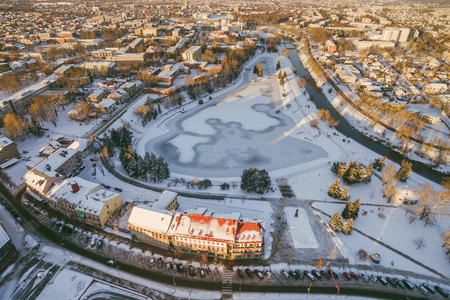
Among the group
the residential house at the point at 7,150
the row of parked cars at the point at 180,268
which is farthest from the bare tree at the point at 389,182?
the residential house at the point at 7,150

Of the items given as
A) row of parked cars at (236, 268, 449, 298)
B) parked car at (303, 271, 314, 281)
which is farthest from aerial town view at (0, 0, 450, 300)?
row of parked cars at (236, 268, 449, 298)

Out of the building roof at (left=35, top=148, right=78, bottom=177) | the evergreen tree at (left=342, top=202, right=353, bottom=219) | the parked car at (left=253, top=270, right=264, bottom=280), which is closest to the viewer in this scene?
the parked car at (left=253, top=270, right=264, bottom=280)

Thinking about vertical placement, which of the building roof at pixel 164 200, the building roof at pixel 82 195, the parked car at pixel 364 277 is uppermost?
the building roof at pixel 82 195

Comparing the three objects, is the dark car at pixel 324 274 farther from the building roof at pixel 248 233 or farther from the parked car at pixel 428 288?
the parked car at pixel 428 288

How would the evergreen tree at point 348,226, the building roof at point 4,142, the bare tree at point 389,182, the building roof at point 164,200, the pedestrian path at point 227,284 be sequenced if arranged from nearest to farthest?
the pedestrian path at point 227,284
the evergreen tree at point 348,226
the building roof at point 164,200
the bare tree at point 389,182
the building roof at point 4,142

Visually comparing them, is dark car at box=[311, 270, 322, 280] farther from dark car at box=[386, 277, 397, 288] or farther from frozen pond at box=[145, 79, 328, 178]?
frozen pond at box=[145, 79, 328, 178]

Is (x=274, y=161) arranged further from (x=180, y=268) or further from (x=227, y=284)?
(x=180, y=268)

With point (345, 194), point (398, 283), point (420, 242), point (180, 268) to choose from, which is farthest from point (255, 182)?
point (420, 242)
